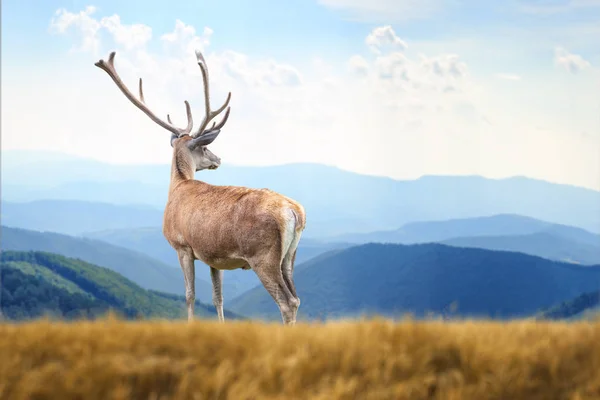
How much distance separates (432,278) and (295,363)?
7939cm

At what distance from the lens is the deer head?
45.5ft

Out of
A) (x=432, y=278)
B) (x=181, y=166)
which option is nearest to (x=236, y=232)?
(x=181, y=166)

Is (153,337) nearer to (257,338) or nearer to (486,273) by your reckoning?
(257,338)

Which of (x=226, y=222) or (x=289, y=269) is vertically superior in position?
(x=226, y=222)

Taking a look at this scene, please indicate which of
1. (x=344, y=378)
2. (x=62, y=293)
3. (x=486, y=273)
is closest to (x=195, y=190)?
(x=344, y=378)

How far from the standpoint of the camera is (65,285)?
5609 cm

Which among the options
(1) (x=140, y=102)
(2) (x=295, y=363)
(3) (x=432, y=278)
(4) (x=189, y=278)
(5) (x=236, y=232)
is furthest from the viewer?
(3) (x=432, y=278)

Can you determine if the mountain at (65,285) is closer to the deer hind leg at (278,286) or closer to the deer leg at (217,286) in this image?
the deer leg at (217,286)

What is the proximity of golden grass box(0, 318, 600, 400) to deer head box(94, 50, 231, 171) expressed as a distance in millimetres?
7870

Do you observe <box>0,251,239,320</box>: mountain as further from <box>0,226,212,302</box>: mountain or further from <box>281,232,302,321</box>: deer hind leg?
<box>0,226,212,302</box>: mountain

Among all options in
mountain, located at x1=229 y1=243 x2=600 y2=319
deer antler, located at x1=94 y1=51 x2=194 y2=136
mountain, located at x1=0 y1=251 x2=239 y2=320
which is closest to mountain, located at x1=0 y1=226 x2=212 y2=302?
mountain, located at x1=229 y1=243 x2=600 y2=319

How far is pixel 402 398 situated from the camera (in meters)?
5.08

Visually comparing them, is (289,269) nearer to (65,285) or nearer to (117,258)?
(65,285)

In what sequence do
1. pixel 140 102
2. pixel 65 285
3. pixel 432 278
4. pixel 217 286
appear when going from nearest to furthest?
pixel 217 286, pixel 140 102, pixel 65 285, pixel 432 278
